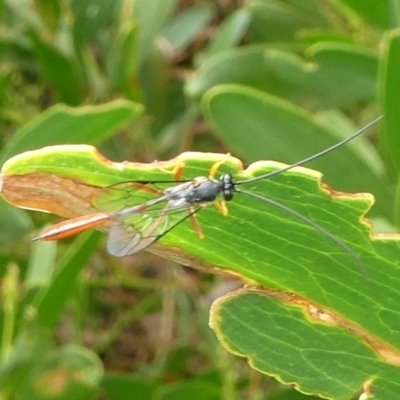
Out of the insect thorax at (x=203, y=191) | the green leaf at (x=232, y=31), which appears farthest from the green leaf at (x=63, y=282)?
the green leaf at (x=232, y=31)

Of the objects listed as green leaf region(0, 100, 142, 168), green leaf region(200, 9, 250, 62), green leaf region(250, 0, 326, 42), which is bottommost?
green leaf region(0, 100, 142, 168)

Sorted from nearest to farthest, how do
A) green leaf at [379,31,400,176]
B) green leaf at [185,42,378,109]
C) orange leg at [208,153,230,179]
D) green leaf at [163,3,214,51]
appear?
1. orange leg at [208,153,230,179]
2. green leaf at [379,31,400,176]
3. green leaf at [185,42,378,109]
4. green leaf at [163,3,214,51]

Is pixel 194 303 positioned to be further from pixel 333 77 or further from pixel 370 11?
pixel 370 11

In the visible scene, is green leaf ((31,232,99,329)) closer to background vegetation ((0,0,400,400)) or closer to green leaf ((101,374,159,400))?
background vegetation ((0,0,400,400))

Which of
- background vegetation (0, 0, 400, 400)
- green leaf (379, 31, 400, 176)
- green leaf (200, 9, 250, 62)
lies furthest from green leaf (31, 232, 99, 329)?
green leaf (200, 9, 250, 62)

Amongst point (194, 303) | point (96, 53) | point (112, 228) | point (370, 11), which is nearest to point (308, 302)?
point (112, 228)

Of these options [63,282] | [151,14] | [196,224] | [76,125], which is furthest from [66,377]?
[151,14]

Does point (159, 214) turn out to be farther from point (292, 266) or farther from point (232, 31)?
point (232, 31)

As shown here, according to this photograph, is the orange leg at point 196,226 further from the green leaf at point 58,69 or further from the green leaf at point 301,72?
the green leaf at point 58,69
